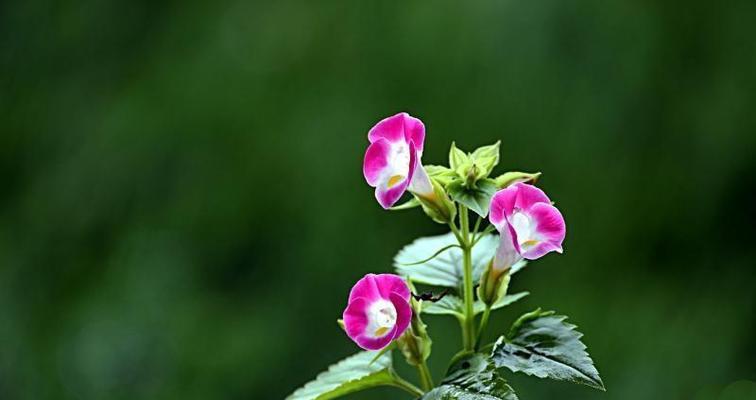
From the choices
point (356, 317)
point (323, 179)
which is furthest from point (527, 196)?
point (323, 179)

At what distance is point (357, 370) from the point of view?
617 millimetres

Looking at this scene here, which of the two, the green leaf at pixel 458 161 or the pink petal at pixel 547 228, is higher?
the green leaf at pixel 458 161

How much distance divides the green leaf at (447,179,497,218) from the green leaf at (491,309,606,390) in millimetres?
82

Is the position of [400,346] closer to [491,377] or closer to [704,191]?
[491,377]

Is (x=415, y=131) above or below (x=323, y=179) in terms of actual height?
above

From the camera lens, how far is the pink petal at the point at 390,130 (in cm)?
55

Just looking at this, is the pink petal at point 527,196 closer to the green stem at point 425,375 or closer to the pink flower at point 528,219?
the pink flower at point 528,219

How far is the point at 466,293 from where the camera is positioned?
58 cm

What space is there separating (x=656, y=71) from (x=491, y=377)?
1.29 m

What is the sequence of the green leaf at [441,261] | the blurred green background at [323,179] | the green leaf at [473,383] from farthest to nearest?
the blurred green background at [323,179]
the green leaf at [441,261]
the green leaf at [473,383]

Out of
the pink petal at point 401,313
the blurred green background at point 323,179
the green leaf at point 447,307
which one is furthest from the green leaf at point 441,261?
the blurred green background at point 323,179

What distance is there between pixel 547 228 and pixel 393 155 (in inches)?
3.8

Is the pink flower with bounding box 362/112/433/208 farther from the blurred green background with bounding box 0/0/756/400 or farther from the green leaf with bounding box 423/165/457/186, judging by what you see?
the blurred green background with bounding box 0/0/756/400

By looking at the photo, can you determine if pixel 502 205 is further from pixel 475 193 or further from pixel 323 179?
pixel 323 179
